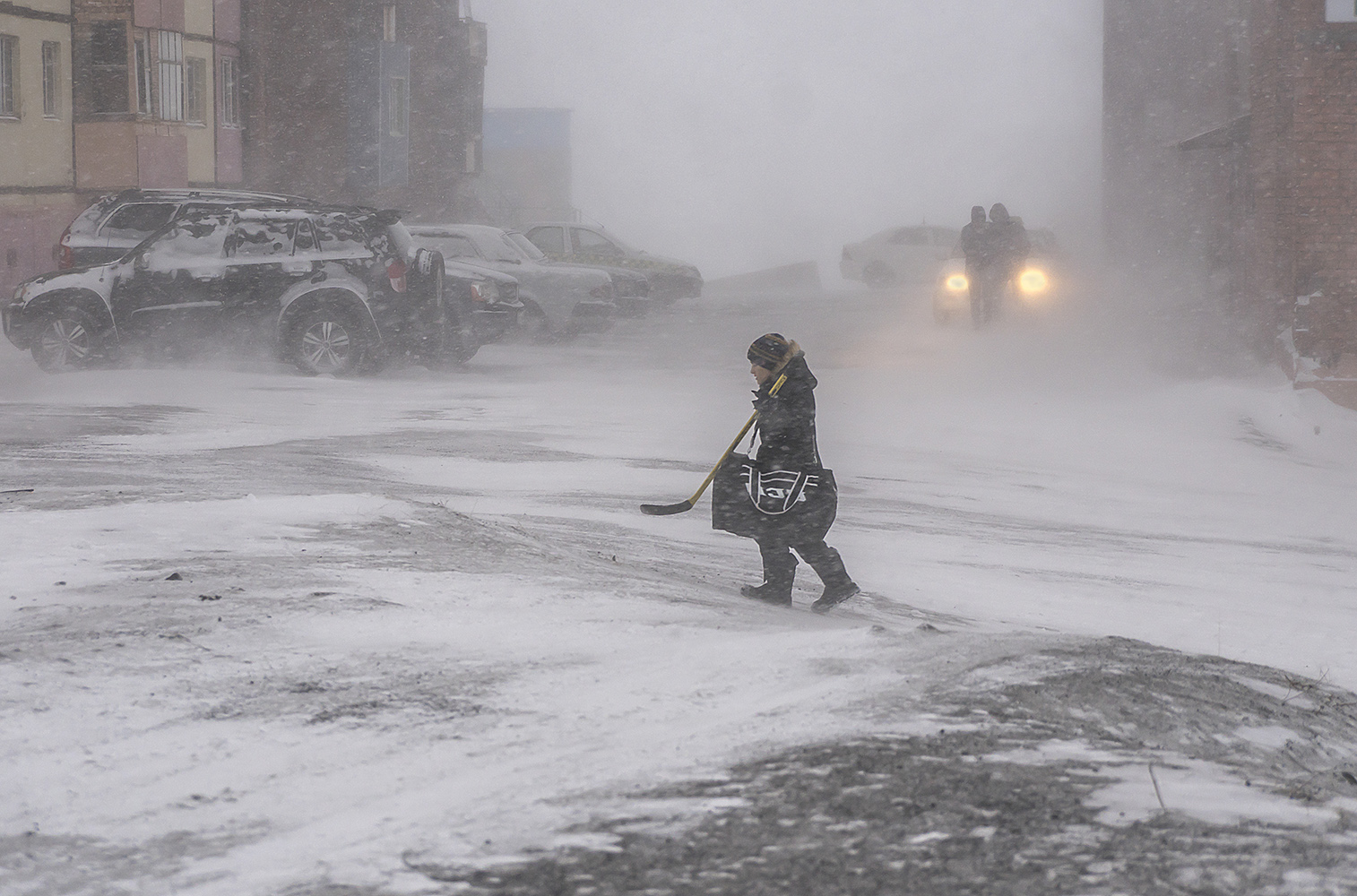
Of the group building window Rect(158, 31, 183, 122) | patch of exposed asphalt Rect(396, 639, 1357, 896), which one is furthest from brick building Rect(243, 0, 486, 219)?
patch of exposed asphalt Rect(396, 639, 1357, 896)

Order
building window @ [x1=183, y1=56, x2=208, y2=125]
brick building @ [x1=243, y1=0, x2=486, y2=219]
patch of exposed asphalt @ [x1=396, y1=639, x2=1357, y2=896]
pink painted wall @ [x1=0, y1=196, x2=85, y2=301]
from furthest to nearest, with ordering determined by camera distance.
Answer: brick building @ [x1=243, y1=0, x2=486, y2=219] → building window @ [x1=183, y1=56, x2=208, y2=125] → pink painted wall @ [x1=0, y1=196, x2=85, y2=301] → patch of exposed asphalt @ [x1=396, y1=639, x2=1357, y2=896]

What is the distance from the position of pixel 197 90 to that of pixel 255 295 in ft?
53.2

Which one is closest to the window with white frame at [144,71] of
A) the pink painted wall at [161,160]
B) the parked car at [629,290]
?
the pink painted wall at [161,160]

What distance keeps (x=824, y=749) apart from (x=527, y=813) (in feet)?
2.56

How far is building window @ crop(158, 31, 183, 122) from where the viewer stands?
2594 cm

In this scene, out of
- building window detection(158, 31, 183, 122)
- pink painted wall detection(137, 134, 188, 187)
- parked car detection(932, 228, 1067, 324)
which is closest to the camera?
parked car detection(932, 228, 1067, 324)

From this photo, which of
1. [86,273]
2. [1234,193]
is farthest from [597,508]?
[1234,193]

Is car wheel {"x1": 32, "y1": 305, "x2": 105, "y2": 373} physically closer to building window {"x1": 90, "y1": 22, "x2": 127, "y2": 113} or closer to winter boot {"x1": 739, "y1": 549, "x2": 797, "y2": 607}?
winter boot {"x1": 739, "y1": 549, "x2": 797, "y2": 607}

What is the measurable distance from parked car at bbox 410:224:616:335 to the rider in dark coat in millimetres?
12118

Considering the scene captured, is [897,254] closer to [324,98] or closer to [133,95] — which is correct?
[324,98]

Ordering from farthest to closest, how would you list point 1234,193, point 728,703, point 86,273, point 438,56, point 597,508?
point 438,56
point 1234,193
point 86,273
point 597,508
point 728,703

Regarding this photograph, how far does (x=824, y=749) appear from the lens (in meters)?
3.62

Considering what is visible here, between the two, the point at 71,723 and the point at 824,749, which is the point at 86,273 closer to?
the point at 71,723

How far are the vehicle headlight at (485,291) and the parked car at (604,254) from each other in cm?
533
